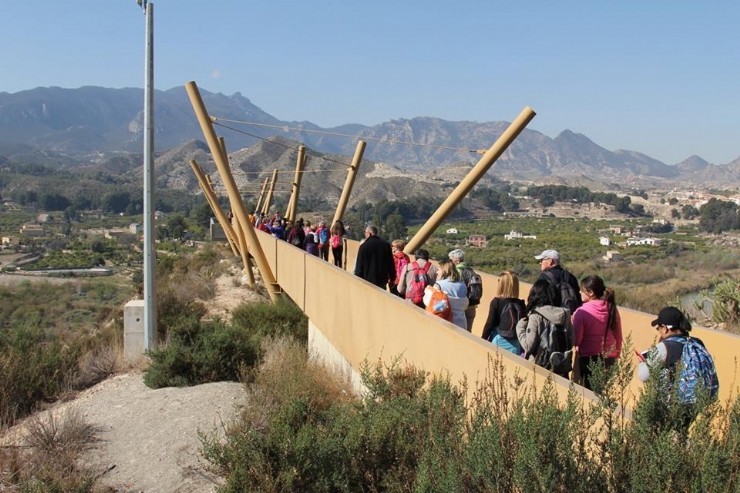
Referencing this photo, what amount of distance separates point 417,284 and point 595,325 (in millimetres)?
3293

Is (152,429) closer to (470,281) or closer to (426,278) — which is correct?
(426,278)

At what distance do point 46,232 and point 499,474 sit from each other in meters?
157

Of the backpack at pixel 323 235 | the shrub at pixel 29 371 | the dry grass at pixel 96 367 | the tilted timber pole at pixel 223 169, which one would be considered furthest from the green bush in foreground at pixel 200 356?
the tilted timber pole at pixel 223 169

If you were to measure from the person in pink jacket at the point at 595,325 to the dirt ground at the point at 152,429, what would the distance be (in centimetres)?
320

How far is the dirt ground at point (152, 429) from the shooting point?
7.78 m

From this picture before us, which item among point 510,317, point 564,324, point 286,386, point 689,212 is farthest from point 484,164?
point 689,212

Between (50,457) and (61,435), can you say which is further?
(61,435)

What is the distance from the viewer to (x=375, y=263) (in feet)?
39.0

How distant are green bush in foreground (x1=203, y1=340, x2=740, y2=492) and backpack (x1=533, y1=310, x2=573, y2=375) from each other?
791 millimetres

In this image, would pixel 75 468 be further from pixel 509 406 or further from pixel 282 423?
pixel 509 406

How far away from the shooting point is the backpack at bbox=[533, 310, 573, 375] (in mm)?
6828

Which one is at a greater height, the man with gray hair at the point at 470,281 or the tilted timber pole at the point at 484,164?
the tilted timber pole at the point at 484,164

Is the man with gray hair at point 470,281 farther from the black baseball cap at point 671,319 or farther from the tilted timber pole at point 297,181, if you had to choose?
the tilted timber pole at point 297,181

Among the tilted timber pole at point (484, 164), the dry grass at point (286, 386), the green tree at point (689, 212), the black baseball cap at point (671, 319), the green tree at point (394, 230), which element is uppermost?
the tilted timber pole at point (484, 164)
